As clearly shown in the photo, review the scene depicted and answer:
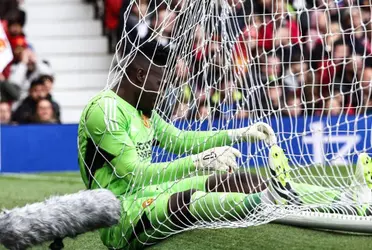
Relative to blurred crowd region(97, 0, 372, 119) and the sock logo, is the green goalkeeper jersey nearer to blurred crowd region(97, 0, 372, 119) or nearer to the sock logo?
the sock logo

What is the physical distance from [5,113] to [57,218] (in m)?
7.38

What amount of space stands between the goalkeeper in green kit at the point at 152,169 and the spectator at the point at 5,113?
6.18 m

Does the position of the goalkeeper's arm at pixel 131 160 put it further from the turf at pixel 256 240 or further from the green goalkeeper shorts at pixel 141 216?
the turf at pixel 256 240

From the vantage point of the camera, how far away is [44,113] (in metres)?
11.3

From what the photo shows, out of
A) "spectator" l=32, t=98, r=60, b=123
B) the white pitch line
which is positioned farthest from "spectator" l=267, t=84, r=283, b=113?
"spectator" l=32, t=98, r=60, b=123

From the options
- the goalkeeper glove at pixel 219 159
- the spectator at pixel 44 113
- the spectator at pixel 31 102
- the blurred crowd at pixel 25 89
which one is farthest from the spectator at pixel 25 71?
the goalkeeper glove at pixel 219 159

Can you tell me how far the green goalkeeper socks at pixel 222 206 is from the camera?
4.92m

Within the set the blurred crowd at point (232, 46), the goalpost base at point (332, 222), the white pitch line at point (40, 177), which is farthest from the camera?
the white pitch line at point (40, 177)

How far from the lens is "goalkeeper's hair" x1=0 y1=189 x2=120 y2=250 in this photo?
4102mm

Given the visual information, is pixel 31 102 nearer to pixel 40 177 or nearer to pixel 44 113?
pixel 44 113

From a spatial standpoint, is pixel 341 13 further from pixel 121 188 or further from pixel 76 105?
pixel 76 105

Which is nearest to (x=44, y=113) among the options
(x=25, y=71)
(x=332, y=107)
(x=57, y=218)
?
(x=25, y=71)

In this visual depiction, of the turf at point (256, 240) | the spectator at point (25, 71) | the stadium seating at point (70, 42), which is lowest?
the stadium seating at point (70, 42)

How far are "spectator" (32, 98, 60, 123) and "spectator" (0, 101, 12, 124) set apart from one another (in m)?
0.34
